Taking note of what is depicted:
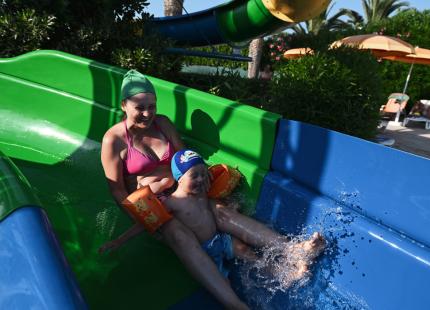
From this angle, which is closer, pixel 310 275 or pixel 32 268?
pixel 32 268

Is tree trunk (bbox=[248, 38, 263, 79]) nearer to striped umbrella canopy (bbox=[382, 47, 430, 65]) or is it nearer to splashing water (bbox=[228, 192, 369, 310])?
striped umbrella canopy (bbox=[382, 47, 430, 65])

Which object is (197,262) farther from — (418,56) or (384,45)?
(418,56)

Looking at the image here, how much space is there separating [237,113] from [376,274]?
4.20 ft

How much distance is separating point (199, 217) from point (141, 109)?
30.6 inches

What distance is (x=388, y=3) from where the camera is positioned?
27.7 meters

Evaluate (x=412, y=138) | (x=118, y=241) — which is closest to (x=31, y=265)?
(x=118, y=241)

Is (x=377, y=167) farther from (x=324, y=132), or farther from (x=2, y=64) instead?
(x=2, y=64)

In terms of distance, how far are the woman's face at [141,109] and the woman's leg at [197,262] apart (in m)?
0.70

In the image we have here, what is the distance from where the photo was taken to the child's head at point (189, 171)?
2295mm

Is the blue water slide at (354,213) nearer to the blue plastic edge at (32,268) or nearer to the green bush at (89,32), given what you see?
the blue plastic edge at (32,268)

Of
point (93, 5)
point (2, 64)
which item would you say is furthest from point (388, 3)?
point (2, 64)

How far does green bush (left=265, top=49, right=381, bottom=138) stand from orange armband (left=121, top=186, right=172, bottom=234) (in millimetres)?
2611

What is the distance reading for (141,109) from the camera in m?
2.53

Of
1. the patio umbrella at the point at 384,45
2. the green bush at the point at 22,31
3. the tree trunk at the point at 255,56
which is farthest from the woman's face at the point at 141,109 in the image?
the tree trunk at the point at 255,56
